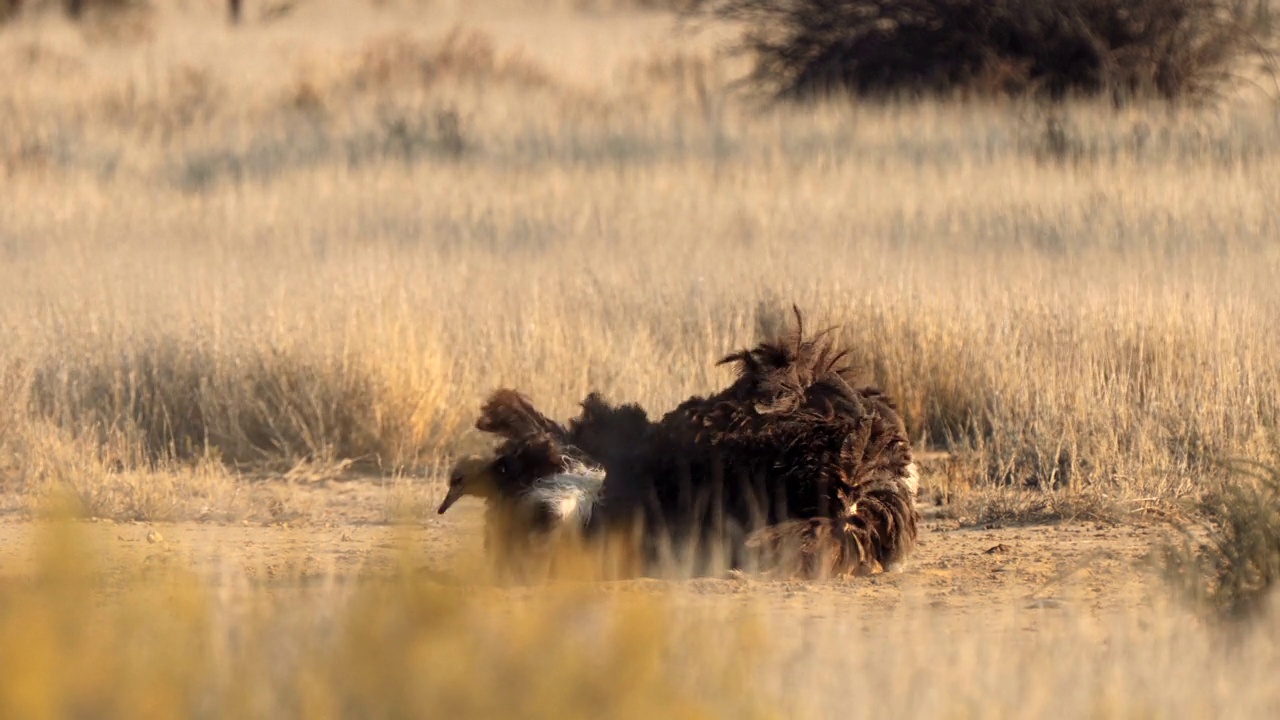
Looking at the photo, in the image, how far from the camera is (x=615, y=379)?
9.27 metres

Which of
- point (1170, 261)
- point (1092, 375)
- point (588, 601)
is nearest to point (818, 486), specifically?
point (588, 601)

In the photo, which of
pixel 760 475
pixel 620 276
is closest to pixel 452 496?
pixel 760 475

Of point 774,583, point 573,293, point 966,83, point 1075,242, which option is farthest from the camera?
point 966,83

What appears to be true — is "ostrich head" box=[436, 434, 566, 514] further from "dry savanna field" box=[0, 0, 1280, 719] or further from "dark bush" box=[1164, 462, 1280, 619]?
"dark bush" box=[1164, 462, 1280, 619]

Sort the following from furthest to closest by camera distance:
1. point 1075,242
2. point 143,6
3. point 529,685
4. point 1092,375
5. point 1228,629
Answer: point 143,6 < point 1075,242 < point 1092,375 < point 1228,629 < point 529,685

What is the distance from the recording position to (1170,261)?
11.3 m

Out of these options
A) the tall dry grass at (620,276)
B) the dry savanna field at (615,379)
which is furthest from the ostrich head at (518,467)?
the tall dry grass at (620,276)

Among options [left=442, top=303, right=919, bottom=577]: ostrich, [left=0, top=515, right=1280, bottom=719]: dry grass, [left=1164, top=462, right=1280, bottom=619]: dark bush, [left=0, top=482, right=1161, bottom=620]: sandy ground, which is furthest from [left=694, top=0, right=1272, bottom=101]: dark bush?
[left=0, top=515, right=1280, bottom=719]: dry grass

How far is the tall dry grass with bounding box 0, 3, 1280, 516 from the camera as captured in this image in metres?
8.76

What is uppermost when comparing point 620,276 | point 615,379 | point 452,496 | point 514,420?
point 620,276

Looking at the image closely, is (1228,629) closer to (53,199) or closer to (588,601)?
(588,601)

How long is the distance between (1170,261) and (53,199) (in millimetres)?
9050

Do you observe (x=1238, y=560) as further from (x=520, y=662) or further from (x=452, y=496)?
(x=520, y=662)

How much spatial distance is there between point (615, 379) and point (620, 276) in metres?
2.06
